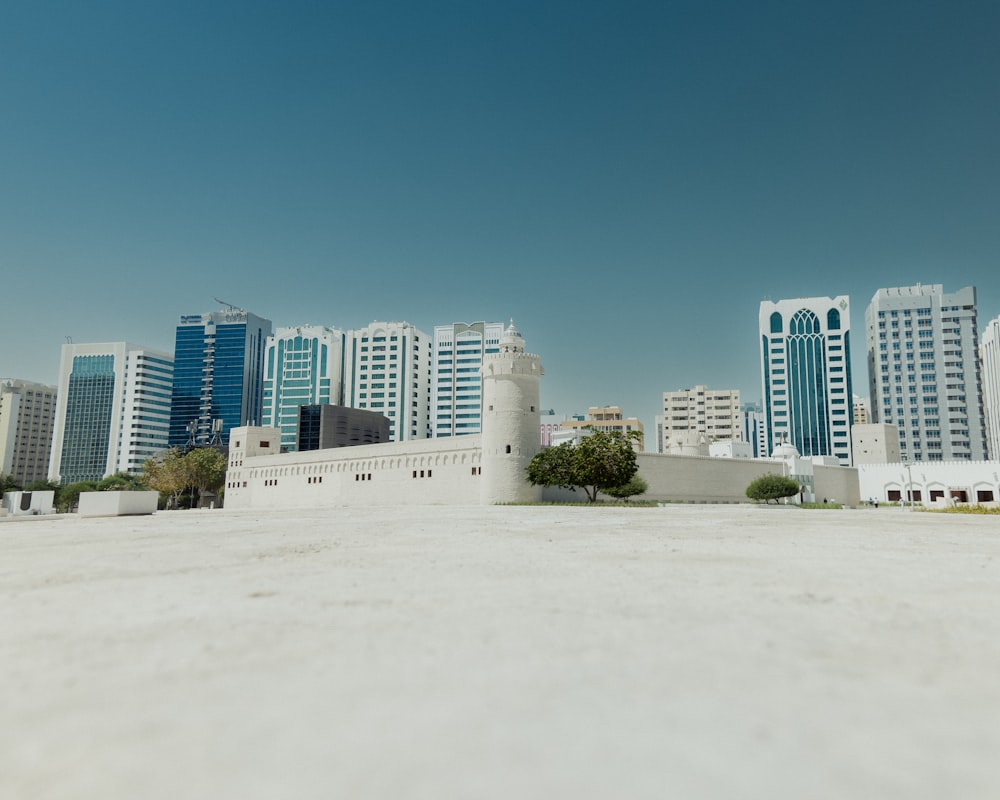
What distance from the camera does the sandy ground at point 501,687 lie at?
2.79 m

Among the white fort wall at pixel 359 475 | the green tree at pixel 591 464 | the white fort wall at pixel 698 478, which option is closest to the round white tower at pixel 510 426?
the green tree at pixel 591 464

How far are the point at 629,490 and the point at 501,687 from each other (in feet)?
156

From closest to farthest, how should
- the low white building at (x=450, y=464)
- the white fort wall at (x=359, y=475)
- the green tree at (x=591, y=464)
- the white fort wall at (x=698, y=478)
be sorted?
the green tree at (x=591, y=464) < the low white building at (x=450, y=464) < the white fort wall at (x=359, y=475) < the white fort wall at (x=698, y=478)

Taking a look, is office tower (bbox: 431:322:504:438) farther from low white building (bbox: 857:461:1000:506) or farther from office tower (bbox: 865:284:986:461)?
office tower (bbox: 865:284:986:461)

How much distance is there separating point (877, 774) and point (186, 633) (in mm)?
4798

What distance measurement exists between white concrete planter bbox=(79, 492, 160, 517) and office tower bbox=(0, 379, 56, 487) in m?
166

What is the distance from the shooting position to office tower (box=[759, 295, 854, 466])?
13012cm

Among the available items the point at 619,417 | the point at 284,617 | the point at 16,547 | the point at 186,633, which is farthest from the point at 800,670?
the point at 619,417

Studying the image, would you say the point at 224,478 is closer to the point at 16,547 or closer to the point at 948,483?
the point at 16,547

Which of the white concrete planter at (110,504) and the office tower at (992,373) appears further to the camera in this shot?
the office tower at (992,373)

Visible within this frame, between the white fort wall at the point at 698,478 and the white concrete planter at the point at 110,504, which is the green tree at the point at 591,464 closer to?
the white fort wall at the point at 698,478

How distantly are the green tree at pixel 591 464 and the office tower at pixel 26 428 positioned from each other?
171 meters

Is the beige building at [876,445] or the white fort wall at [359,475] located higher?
the beige building at [876,445]

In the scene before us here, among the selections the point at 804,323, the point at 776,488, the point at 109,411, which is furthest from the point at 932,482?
the point at 109,411
